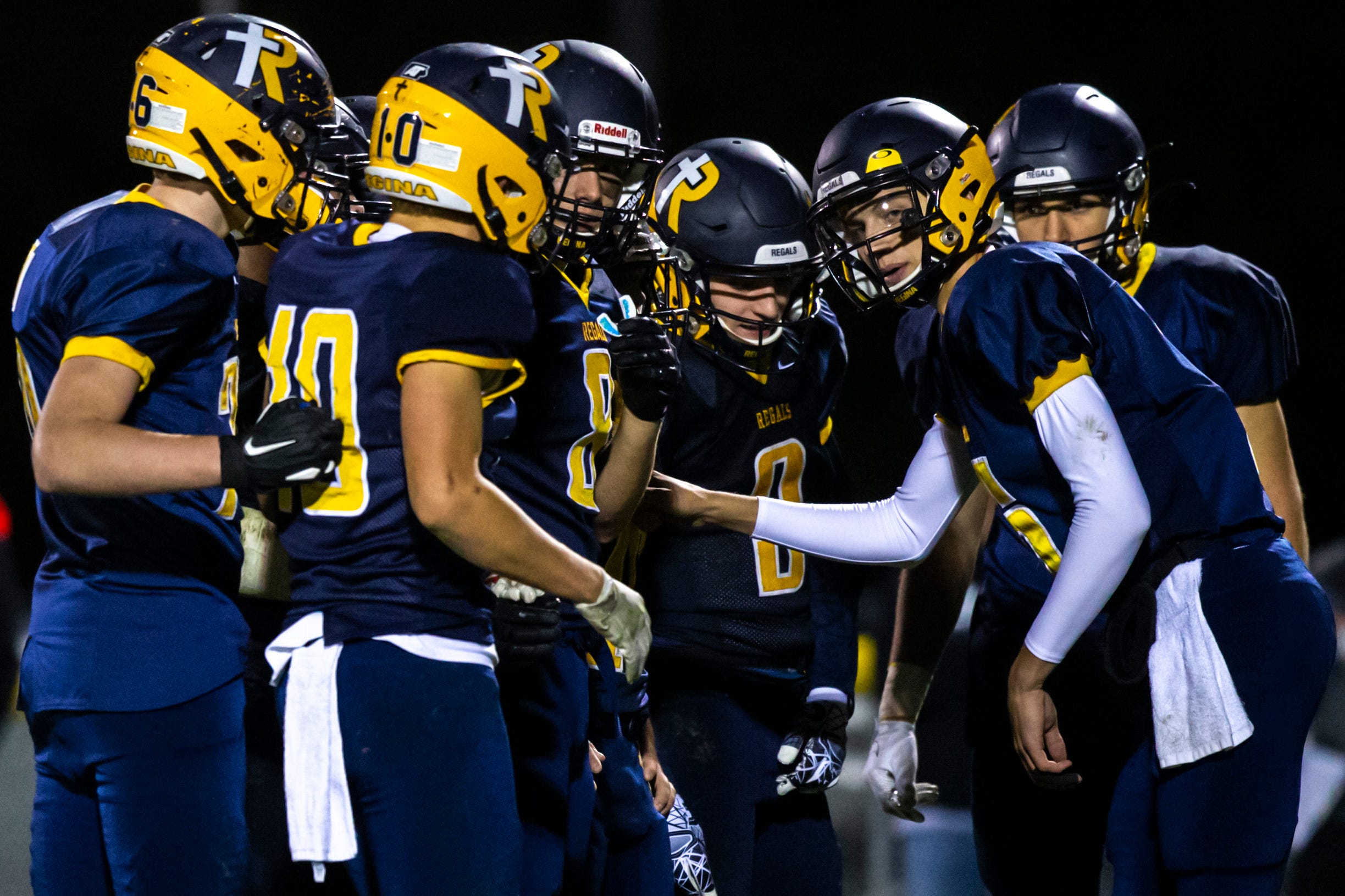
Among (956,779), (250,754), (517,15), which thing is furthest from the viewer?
(517,15)

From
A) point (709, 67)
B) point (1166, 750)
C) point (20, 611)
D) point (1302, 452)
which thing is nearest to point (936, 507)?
point (1166, 750)

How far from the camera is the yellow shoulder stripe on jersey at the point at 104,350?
87.2 inches

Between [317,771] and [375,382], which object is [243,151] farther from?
[317,771]

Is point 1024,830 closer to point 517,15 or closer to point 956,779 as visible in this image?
point 956,779

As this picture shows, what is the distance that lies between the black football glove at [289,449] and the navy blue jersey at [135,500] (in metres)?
0.29

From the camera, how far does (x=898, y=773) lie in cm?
312

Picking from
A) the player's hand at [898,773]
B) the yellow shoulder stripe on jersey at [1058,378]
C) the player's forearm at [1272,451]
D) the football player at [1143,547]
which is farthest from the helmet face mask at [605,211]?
the player's forearm at [1272,451]

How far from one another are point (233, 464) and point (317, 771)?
474mm

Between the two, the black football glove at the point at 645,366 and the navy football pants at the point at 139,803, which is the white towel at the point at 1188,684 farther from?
the navy football pants at the point at 139,803

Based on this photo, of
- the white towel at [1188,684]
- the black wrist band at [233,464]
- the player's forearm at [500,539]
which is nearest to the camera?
the player's forearm at [500,539]

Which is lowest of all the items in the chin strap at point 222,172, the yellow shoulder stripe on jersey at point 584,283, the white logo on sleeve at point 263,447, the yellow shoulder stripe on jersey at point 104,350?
the white logo on sleeve at point 263,447

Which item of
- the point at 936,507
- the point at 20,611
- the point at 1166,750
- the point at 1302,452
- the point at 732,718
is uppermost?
the point at 936,507

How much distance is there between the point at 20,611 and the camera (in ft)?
23.5

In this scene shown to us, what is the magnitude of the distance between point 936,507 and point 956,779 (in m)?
2.09
